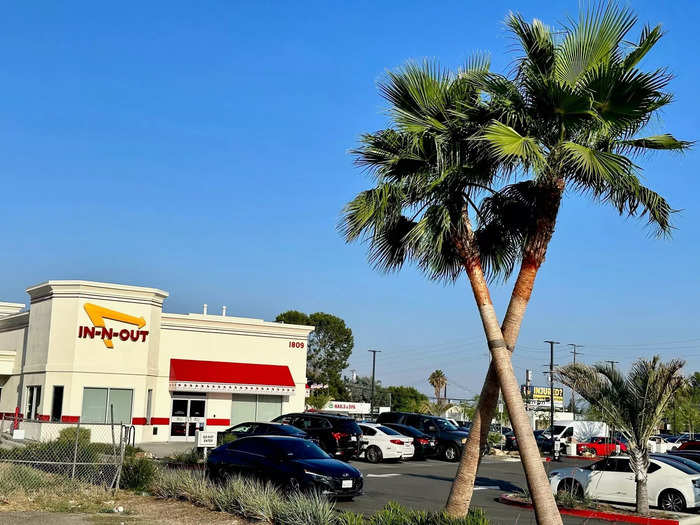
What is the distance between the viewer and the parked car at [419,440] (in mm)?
32375

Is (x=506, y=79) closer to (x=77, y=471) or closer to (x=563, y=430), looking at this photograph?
(x=77, y=471)

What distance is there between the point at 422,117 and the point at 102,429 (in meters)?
25.7

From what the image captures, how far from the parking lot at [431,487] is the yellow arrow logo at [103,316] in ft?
39.5

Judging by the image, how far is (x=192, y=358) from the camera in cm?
3662

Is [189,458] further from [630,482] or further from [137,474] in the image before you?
[630,482]

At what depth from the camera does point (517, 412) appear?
10.0 metres

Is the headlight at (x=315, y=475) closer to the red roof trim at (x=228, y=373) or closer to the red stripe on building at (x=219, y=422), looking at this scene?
the red roof trim at (x=228, y=373)

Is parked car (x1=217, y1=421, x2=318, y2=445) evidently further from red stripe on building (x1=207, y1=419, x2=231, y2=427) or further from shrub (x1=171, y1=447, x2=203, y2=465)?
red stripe on building (x1=207, y1=419, x2=231, y2=427)

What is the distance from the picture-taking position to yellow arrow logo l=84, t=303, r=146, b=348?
1298 inches

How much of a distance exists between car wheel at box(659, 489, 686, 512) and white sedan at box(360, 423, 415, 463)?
1344cm

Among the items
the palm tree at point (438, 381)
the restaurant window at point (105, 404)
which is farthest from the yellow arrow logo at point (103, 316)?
the palm tree at point (438, 381)

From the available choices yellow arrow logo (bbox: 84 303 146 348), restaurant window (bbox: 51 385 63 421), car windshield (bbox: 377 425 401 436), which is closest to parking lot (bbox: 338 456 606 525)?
car windshield (bbox: 377 425 401 436)

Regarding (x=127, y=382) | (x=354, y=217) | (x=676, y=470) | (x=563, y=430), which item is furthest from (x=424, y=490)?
(x=563, y=430)

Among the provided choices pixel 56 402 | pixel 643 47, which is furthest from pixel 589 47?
pixel 56 402
